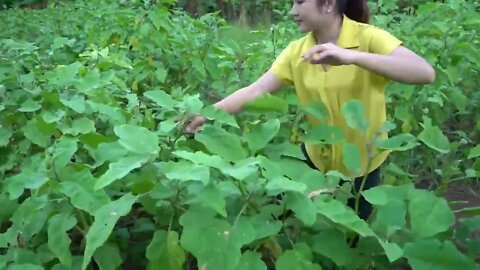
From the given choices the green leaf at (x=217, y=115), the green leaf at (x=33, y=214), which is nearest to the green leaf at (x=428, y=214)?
the green leaf at (x=217, y=115)

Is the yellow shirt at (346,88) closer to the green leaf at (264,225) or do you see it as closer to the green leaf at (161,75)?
the green leaf at (264,225)

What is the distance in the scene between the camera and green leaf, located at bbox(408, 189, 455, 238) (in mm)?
1704

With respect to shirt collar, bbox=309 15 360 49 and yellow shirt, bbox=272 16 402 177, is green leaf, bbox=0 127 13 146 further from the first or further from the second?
shirt collar, bbox=309 15 360 49

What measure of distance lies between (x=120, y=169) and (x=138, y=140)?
0.11 meters

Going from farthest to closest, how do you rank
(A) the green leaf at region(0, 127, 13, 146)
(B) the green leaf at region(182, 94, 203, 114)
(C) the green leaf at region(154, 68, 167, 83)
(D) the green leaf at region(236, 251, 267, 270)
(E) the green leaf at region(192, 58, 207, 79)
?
(E) the green leaf at region(192, 58, 207, 79), (C) the green leaf at region(154, 68, 167, 83), (A) the green leaf at region(0, 127, 13, 146), (B) the green leaf at region(182, 94, 203, 114), (D) the green leaf at region(236, 251, 267, 270)

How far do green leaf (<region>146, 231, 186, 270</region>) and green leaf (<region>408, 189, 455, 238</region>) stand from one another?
1.59ft

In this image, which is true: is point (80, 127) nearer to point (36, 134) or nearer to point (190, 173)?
point (36, 134)

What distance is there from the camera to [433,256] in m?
1.66

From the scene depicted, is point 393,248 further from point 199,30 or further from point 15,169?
point 199,30

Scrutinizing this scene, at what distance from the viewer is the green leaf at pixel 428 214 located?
1704 mm

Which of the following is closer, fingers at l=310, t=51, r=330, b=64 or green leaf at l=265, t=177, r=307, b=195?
green leaf at l=265, t=177, r=307, b=195

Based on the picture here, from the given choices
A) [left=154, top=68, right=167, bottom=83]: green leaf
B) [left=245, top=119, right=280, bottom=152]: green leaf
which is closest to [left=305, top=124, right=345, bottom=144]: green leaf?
[left=245, top=119, right=280, bottom=152]: green leaf

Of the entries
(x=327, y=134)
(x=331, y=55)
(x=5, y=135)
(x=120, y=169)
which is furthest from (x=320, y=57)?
(x=5, y=135)

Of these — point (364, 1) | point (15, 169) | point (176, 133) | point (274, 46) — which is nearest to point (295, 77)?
point (364, 1)
